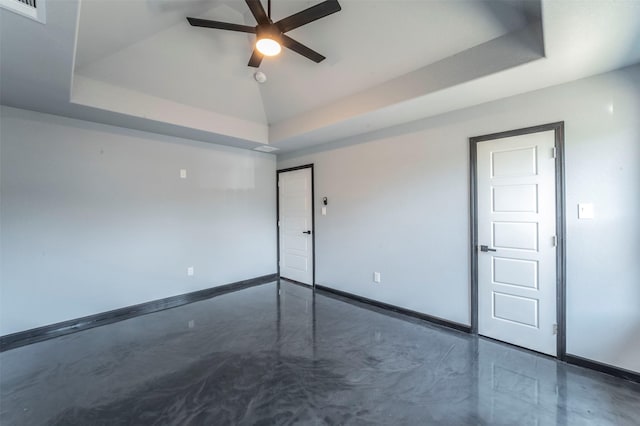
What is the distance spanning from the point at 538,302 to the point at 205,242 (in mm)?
4318

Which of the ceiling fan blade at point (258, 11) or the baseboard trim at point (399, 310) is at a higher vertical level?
the ceiling fan blade at point (258, 11)

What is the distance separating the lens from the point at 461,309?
119 inches

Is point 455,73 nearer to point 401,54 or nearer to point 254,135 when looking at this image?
point 401,54

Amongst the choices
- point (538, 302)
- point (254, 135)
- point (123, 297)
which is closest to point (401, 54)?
point (254, 135)

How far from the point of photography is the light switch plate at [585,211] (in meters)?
2.30

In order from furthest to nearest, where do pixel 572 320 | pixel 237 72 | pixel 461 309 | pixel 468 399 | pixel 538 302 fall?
1. pixel 237 72
2. pixel 461 309
3. pixel 538 302
4. pixel 572 320
5. pixel 468 399

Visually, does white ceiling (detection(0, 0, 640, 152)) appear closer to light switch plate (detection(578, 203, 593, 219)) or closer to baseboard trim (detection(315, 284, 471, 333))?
light switch plate (detection(578, 203, 593, 219))

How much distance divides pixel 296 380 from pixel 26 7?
2982mm

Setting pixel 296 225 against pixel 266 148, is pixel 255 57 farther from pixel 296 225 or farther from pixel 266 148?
pixel 296 225

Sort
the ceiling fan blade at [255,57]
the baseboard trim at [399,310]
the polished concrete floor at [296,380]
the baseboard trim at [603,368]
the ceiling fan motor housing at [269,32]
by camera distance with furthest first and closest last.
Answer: the baseboard trim at [399,310], the ceiling fan blade at [255,57], the baseboard trim at [603,368], the ceiling fan motor housing at [269,32], the polished concrete floor at [296,380]

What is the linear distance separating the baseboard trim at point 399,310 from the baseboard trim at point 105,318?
1591 millimetres

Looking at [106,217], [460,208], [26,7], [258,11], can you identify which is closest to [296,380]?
[460,208]

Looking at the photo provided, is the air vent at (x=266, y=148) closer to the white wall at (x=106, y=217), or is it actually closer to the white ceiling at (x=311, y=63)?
the white wall at (x=106, y=217)

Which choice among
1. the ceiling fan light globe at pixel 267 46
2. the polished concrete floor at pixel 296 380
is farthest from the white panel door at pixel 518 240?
the ceiling fan light globe at pixel 267 46
